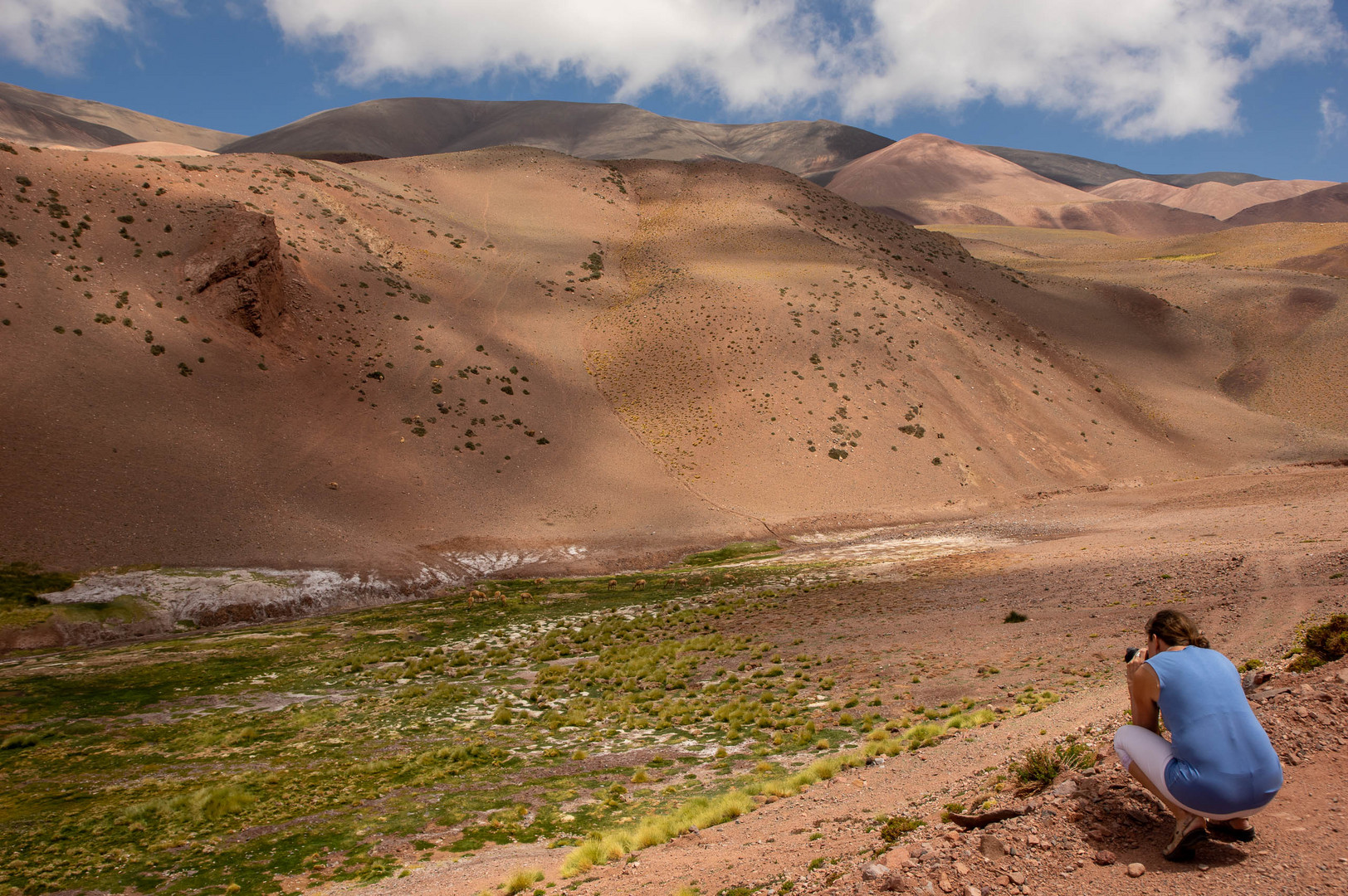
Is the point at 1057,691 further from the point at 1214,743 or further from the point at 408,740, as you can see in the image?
the point at 408,740

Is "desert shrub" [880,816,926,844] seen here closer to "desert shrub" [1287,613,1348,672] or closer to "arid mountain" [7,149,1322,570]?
"desert shrub" [1287,613,1348,672]

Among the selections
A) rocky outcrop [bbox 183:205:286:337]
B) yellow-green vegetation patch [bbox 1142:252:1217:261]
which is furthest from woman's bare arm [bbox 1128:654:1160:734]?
yellow-green vegetation patch [bbox 1142:252:1217:261]

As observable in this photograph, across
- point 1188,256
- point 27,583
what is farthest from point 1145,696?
point 1188,256

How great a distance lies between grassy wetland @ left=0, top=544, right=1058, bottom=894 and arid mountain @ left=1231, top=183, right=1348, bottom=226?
208m

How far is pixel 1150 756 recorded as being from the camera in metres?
5.25

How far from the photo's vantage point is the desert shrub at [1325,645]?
283 inches

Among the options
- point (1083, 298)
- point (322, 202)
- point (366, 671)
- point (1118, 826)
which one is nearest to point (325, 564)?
point (366, 671)

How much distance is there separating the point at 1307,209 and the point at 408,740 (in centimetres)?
22830

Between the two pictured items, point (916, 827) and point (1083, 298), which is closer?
point (916, 827)

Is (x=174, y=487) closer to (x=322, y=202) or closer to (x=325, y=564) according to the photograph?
(x=325, y=564)

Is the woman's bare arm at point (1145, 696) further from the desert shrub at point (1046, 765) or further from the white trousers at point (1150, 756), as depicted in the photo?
the desert shrub at point (1046, 765)

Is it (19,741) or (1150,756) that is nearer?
(1150,756)

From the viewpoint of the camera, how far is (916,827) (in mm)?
6879

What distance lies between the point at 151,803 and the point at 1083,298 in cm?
7802
